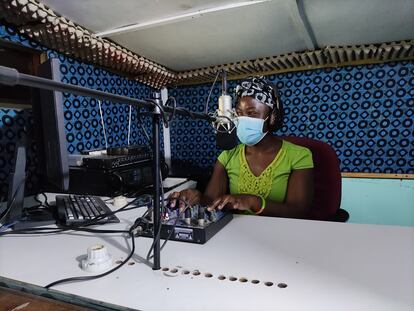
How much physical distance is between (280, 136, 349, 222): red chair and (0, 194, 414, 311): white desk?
47 cm

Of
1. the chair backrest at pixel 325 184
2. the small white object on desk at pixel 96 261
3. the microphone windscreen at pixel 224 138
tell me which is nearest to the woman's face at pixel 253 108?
the chair backrest at pixel 325 184

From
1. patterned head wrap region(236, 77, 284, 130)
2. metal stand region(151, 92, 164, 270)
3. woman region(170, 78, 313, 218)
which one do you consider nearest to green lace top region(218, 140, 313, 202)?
woman region(170, 78, 313, 218)

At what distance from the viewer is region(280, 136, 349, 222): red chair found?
4.51 feet

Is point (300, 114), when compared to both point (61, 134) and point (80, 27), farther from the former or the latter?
point (61, 134)

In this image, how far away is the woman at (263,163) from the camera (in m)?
1.30

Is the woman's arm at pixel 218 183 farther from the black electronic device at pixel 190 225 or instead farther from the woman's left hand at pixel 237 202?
the black electronic device at pixel 190 225

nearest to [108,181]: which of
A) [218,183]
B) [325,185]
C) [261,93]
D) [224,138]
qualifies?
[218,183]

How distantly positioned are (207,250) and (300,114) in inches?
76.7

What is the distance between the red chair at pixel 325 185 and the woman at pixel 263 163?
0.11 metres

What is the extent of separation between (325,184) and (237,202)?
639 mm

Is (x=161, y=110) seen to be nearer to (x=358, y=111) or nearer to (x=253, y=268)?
(x=253, y=268)

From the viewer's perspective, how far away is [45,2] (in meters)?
1.26

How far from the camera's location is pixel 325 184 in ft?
4.63

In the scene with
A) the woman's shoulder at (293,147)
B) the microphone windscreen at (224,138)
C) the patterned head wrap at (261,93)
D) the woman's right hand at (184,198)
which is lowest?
the woman's right hand at (184,198)
